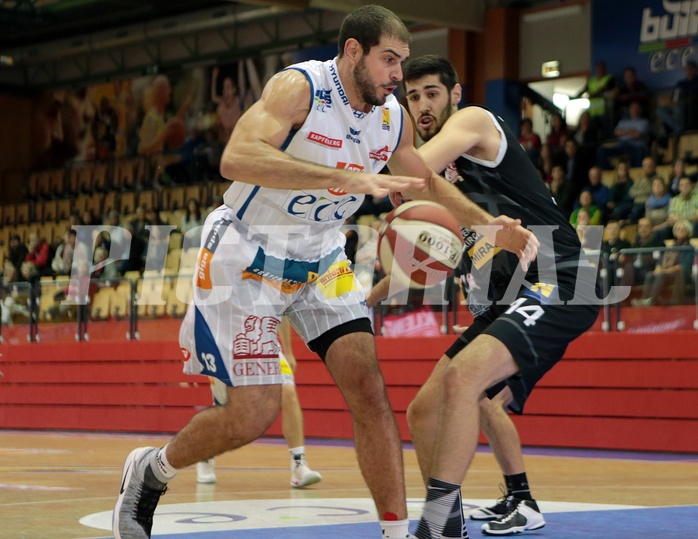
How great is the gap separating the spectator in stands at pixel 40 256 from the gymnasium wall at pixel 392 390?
11.8 feet

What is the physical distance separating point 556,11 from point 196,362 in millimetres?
16070

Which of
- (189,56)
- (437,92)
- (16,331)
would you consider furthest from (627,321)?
(189,56)

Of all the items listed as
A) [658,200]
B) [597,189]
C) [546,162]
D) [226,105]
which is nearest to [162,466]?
[658,200]

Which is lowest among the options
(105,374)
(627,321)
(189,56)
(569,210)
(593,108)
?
(105,374)

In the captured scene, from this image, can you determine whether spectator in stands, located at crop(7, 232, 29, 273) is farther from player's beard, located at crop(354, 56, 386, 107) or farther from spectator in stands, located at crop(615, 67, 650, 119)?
player's beard, located at crop(354, 56, 386, 107)

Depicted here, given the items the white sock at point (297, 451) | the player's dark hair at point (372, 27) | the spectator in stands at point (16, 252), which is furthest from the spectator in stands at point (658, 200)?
the spectator in stands at point (16, 252)

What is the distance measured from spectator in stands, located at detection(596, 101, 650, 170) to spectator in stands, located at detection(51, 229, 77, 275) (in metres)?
8.58

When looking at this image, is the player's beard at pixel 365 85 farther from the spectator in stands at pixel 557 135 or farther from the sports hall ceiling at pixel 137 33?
the sports hall ceiling at pixel 137 33

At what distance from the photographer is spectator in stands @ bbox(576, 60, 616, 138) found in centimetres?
1619

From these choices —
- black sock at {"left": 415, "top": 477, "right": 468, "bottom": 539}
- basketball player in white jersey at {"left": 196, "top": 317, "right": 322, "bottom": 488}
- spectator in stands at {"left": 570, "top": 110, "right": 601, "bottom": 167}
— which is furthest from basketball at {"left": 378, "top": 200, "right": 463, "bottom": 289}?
spectator in stands at {"left": 570, "top": 110, "right": 601, "bottom": 167}

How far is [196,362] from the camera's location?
4320mm

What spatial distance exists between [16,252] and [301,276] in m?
17.0

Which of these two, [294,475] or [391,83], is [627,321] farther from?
[391,83]

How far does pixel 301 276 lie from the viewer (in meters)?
4.32
